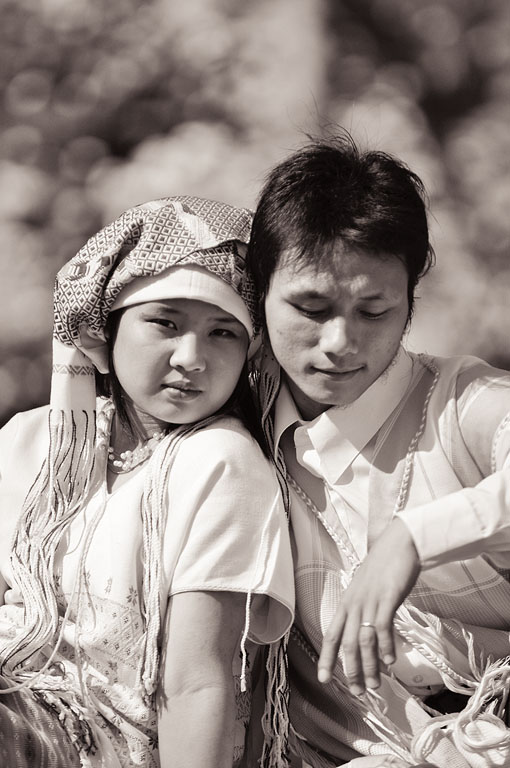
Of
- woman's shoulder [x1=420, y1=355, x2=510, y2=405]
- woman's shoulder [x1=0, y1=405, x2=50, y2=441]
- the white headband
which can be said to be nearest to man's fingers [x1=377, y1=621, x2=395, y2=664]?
woman's shoulder [x1=420, y1=355, x2=510, y2=405]

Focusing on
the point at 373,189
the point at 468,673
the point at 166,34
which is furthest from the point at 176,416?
the point at 166,34

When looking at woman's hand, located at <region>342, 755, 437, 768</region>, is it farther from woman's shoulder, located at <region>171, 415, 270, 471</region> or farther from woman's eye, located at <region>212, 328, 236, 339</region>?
woman's eye, located at <region>212, 328, 236, 339</region>

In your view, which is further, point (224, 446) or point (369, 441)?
point (369, 441)

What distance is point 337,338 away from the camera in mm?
1979

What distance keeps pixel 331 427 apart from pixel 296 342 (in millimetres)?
240

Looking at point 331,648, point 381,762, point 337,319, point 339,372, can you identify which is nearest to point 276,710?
point 381,762

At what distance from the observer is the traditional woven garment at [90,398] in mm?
2098

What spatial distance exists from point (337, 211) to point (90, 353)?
0.69 m

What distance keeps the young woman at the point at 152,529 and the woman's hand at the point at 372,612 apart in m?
0.33

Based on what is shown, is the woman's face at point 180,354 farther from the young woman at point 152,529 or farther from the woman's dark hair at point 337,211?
the woman's dark hair at point 337,211

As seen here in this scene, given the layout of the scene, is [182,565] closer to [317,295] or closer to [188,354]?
[188,354]

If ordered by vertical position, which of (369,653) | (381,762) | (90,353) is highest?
(90,353)

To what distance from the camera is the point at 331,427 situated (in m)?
2.18

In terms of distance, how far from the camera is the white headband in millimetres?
2087
